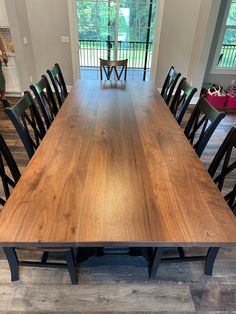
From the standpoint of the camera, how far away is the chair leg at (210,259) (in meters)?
1.38

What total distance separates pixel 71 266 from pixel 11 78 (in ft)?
13.2

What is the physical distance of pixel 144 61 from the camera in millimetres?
4754

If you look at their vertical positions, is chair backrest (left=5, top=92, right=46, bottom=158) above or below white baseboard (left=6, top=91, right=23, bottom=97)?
above

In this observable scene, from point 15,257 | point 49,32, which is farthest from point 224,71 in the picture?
point 15,257

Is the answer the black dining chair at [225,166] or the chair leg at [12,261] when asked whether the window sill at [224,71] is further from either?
the chair leg at [12,261]

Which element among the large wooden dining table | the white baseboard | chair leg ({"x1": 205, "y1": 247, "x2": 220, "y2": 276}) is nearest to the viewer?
the large wooden dining table

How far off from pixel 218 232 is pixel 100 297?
0.92 metres

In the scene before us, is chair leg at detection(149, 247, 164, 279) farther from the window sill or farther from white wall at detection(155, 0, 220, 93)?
the window sill

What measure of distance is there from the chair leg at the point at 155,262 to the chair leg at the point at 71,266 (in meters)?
0.49

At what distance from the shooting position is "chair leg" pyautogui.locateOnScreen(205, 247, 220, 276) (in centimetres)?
138

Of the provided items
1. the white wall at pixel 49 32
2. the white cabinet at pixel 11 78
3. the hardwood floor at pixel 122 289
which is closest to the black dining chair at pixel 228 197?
the hardwood floor at pixel 122 289

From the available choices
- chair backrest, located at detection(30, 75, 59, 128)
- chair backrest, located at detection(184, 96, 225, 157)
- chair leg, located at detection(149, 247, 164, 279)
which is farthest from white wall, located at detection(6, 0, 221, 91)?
chair leg, located at detection(149, 247, 164, 279)

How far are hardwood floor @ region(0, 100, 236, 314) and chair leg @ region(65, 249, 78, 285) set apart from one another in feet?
0.17

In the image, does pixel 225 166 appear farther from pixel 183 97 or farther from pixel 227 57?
pixel 227 57
